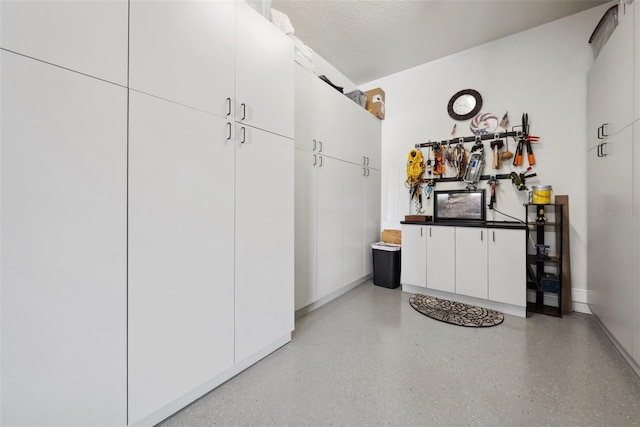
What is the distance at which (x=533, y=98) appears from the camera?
284 centimetres

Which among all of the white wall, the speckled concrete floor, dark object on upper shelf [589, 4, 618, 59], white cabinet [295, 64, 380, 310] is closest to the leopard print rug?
the speckled concrete floor

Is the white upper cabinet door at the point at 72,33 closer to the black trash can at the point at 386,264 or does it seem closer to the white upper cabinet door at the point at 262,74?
the white upper cabinet door at the point at 262,74

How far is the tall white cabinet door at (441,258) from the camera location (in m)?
2.84

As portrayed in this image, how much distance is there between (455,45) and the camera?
10.2 feet

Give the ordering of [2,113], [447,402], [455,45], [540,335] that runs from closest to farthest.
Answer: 1. [2,113]
2. [447,402]
3. [540,335]
4. [455,45]

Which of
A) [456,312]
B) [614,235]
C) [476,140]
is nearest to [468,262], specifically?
[456,312]

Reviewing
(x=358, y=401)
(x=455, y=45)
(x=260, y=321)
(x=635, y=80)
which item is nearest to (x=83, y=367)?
(x=260, y=321)

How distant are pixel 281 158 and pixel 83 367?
59.6 inches

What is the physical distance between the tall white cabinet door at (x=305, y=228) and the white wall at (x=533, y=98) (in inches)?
65.9

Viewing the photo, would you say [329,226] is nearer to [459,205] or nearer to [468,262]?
[468,262]

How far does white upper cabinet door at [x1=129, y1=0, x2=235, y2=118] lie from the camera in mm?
A: 1173

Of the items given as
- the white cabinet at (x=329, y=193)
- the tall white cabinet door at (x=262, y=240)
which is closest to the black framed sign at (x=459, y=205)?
the white cabinet at (x=329, y=193)

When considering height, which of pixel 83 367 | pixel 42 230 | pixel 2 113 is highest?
pixel 2 113

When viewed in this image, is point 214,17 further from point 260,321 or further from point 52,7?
point 260,321
